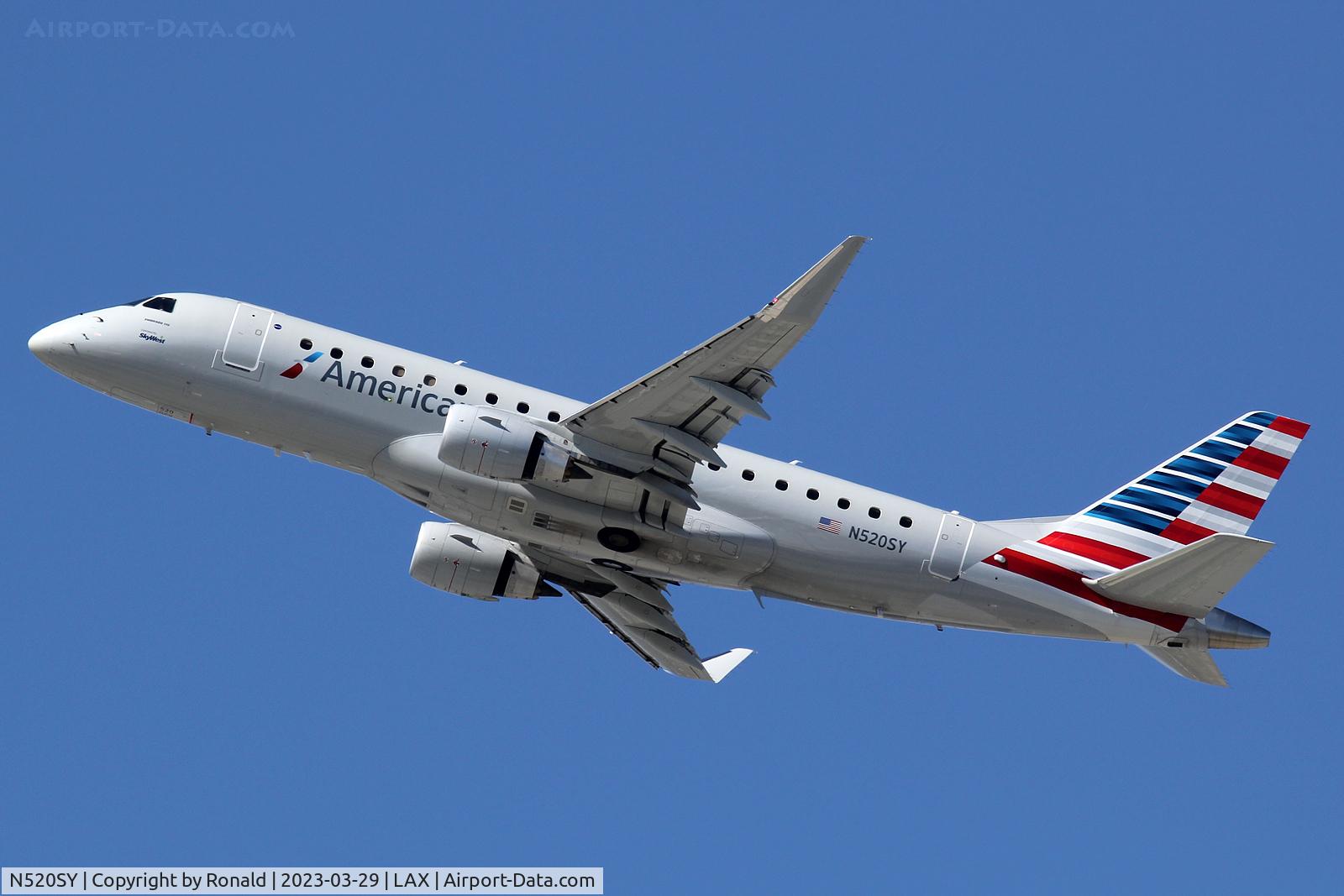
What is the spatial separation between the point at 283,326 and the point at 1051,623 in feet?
66.7

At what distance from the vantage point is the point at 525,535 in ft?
121

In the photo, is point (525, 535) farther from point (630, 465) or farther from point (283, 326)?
point (283, 326)

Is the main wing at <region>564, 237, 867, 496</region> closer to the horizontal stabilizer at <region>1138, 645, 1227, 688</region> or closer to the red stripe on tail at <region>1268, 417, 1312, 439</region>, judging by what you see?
the horizontal stabilizer at <region>1138, 645, 1227, 688</region>

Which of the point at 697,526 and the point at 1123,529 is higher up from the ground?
the point at 1123,529

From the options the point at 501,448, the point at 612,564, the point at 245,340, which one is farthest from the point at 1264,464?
the point at 245,340

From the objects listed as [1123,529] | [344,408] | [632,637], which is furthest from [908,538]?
[344,408]

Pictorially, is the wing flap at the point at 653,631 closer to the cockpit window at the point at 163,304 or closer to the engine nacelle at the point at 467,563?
the engine nacelle at the point at 467,563

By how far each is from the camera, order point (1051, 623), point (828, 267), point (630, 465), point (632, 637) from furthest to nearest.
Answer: point (632, 637)
point (1051, 623)
point (630, 465)
point (828, 267)

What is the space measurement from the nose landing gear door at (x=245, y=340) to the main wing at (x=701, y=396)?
7890 millimetres

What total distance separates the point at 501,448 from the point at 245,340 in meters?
7.29

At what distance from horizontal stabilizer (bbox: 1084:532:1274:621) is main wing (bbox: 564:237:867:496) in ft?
35.8

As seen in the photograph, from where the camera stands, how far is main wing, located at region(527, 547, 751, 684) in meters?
41.1

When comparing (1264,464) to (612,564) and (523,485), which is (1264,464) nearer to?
(612,564)

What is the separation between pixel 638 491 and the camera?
119ft
